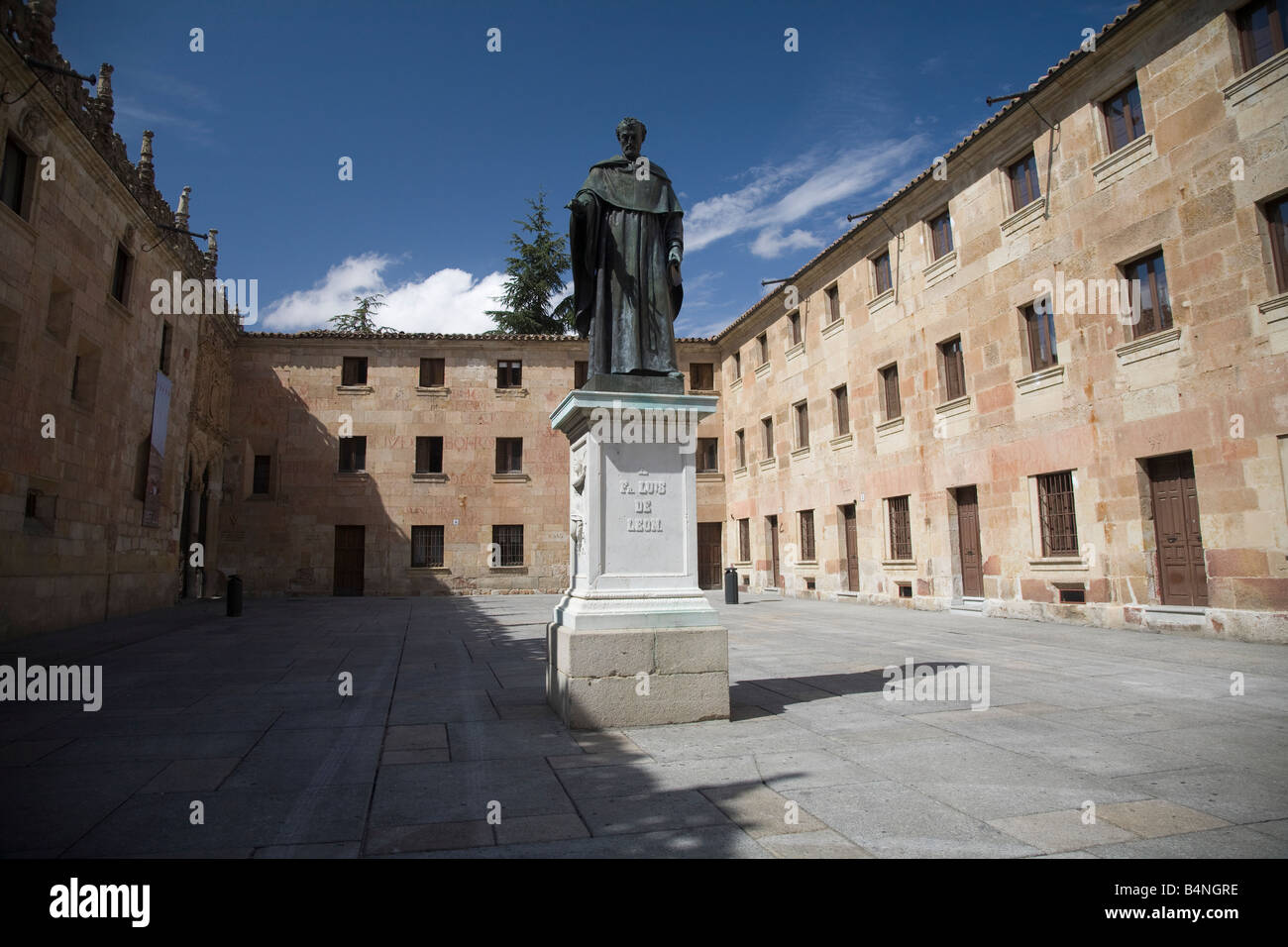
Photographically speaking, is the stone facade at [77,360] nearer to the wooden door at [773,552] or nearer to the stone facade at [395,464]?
the stone facade at [395,464]

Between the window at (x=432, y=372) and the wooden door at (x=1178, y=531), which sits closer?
the wooden door at (x=1178, y=531)

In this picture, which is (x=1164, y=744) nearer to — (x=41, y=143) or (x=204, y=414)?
(x=41, y=143)

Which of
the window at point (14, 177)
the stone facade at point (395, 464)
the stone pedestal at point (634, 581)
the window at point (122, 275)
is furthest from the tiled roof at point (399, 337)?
the stone pedestal at point (634, 581)

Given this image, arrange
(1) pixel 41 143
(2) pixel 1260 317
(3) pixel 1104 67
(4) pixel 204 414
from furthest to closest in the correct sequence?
(4) pixel 204 414
(3) pixel 1104 67
(1) pixel 41 143
(2) pixel 1260 317

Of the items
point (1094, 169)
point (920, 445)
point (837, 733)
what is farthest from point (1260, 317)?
point (837, 733)

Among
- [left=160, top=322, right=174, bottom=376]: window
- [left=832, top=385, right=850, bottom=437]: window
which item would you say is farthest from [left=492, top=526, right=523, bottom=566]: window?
[left=832, top=385, right=850, bottom=437]: window

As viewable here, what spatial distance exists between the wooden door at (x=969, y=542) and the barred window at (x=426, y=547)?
1677 cm

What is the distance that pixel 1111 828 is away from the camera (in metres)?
3.02

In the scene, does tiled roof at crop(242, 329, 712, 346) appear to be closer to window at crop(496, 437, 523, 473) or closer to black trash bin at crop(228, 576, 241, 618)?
window at crop(496, 437, 523, 473)

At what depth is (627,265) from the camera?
227 inches

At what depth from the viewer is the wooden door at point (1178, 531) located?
11016 millimetres

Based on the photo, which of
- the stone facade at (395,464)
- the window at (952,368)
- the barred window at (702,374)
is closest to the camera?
the window at (952,368)

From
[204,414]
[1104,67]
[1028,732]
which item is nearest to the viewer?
[1028,732]
